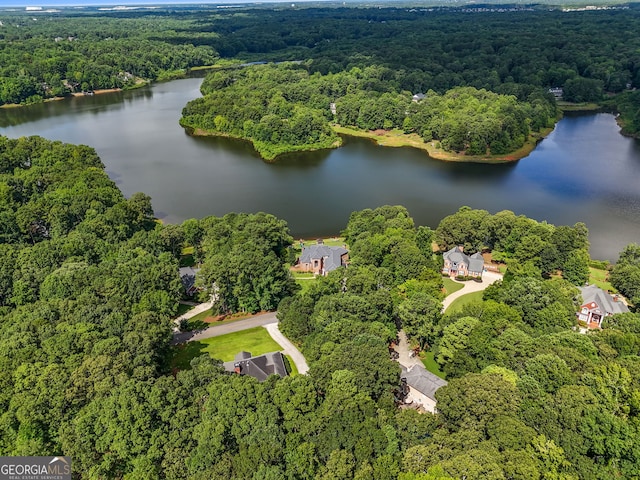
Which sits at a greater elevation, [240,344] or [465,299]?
[465,299]

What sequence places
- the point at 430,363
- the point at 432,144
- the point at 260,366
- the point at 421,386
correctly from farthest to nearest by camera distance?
the point at 432,144 → the point at 430,363 → the point at 260,366 → the point at 421,386

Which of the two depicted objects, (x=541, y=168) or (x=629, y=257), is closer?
(x=629, y=257)

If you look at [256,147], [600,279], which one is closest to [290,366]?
[600,279]

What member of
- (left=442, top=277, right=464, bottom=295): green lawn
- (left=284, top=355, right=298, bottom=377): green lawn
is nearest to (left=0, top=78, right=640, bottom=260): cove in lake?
(left=442, top=277, right=464, bottom=295): green lawn

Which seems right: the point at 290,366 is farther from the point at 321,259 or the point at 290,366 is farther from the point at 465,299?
the point at 465,299

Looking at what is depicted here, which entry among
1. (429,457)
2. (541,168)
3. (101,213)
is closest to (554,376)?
(429,457)

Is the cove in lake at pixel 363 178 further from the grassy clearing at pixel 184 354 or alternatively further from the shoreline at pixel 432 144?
the grassy clearing at pixel 184 354

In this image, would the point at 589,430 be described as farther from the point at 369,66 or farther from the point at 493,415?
the point at 369,66
